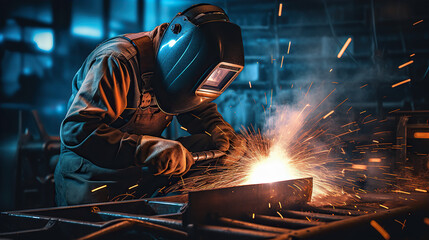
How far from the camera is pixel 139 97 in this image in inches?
91.0

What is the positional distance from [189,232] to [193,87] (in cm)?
108

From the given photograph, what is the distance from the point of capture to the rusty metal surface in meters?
1.39

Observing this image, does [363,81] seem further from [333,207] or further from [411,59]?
[333,207]

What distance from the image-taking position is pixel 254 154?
2865 mm

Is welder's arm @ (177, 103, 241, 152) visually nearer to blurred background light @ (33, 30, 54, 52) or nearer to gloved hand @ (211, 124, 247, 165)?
gloved hand @ (211, 124, 247, 165)

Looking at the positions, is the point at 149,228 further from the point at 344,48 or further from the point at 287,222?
the point at 344,48

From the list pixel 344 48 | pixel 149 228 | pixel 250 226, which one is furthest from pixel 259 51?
pixel 149 228

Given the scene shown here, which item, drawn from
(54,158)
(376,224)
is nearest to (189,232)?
(376,224)

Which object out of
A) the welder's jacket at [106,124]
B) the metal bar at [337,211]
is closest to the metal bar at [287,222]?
the metal bar at [337,211]

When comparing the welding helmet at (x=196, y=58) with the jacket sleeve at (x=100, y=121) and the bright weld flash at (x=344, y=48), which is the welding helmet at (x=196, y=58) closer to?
the jacket sleeve at (x=100, y=121)

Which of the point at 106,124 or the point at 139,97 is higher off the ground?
the point at 139,97

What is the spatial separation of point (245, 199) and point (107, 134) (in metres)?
0.81

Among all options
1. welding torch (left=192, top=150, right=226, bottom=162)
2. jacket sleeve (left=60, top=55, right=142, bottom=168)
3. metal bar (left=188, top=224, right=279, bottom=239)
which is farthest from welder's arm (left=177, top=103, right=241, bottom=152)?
metal bar (left=188, top=224, right=279, bottom=239)

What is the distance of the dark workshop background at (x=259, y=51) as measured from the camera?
383 centimetres
